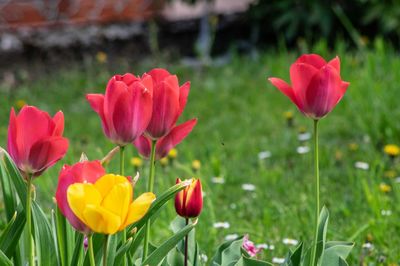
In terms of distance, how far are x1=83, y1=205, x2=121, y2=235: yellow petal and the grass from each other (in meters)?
0.59

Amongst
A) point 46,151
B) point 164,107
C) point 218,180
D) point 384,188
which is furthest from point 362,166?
point 46,151

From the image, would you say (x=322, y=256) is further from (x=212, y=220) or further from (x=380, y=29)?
(x=380, y=29)

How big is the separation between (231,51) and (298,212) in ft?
11.5

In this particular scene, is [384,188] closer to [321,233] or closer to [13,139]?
[321,233]

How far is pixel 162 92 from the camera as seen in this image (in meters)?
1.43

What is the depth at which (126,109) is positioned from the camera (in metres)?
1.37

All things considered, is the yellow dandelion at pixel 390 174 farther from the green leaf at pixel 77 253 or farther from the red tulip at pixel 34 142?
the red tulip at pixel 34 142

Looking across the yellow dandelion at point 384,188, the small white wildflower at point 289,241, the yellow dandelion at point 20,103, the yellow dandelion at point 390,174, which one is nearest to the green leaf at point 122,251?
the small white wildflower at point 289,241

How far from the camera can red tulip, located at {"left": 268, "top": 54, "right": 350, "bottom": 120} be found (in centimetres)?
143

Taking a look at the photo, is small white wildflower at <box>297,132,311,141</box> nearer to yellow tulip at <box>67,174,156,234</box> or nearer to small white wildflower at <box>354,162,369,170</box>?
small white wildflower at <box>354,162,369,170</box>

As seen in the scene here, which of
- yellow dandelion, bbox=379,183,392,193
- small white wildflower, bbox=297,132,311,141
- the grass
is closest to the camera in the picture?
the grass

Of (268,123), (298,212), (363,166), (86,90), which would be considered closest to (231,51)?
(86,90)

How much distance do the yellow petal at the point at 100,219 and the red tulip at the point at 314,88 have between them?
0.43 metres

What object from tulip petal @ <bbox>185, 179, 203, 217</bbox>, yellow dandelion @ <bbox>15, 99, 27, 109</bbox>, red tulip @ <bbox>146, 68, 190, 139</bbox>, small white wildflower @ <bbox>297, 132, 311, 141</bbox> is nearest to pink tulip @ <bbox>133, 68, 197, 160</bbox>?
red tulip @ <bbox>146, 68, 190, 139</bbox>
